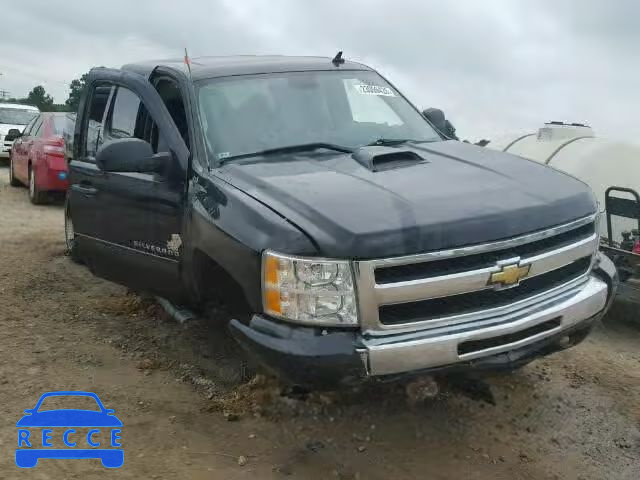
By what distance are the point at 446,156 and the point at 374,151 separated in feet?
1.47

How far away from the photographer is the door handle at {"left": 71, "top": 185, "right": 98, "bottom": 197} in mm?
4780

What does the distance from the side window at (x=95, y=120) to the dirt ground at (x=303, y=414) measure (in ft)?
4.32

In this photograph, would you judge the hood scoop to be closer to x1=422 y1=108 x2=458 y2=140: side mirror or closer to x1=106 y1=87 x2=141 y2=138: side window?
x1=422 y1=108 x2=458 y2=140: side mirror

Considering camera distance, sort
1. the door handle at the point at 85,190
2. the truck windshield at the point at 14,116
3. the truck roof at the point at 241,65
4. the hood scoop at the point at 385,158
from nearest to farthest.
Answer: the hood scoop at the point at 385,158
the truck roof at the point at 241,65
the door handle at the point at 85,190
the truck windshield at the point at 14,116

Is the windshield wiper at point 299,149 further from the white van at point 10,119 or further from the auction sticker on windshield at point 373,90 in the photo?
the white van at point 10,119

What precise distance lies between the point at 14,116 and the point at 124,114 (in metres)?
14.6

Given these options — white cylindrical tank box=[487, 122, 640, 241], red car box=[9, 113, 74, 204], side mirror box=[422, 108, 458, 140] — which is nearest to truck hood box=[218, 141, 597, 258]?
side mirror box=[422, 108, 458, 140]

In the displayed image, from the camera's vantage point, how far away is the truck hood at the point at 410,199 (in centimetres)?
282

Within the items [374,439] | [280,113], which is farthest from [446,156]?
[374,439]

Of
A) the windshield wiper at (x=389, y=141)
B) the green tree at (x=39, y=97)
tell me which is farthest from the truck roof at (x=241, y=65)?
the green tree at (x=39, y=97)

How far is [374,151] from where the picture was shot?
3.73m

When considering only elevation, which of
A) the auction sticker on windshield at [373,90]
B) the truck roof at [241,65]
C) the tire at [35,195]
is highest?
the truck roof at [241,65]

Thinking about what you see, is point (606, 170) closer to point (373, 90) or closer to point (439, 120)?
point (439, 120)

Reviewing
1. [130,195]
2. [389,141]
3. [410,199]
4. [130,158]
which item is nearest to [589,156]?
[389,141]
